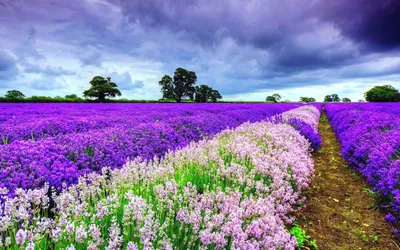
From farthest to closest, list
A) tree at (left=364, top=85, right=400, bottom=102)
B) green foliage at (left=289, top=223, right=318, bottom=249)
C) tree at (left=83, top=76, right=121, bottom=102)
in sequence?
tree at (left=364, top=85, right=400, bottom=102) < tree at (left=83, top=76, right=121, bottom=102) < green foliage at (left=289, top=223, right=318, bottom=249)

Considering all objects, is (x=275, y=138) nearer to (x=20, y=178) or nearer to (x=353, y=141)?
(x=353, y=141)

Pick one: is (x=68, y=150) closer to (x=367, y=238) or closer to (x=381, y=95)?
(x=367, y=238)

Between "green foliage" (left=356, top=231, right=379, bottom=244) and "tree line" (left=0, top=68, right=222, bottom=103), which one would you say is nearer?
"green foliage" (left=356, top=231, right=379, bottom=244)

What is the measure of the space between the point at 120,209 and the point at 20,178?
5.51 ft

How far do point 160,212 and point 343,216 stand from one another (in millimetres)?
3478


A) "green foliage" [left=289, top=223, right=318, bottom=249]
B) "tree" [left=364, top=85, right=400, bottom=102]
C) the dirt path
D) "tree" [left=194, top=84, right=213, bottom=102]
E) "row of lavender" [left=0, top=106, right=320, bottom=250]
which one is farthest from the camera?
"tree" [left=194, top=84, right=213, bottom=102]

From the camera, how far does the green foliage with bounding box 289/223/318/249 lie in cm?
325

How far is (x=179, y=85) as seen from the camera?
56469 millimetres

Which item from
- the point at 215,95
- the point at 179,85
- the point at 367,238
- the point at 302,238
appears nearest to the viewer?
the point at 302,238

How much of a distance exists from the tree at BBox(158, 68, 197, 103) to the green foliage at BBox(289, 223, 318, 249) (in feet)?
173

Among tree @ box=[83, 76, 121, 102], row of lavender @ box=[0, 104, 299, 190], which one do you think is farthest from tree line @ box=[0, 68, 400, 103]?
row of lavender @ box=[0, 104, 299, 190]

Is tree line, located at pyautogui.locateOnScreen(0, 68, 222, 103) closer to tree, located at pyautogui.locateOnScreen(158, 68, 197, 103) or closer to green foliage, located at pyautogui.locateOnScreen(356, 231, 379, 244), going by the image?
tree, located at pyautogui.locateOnScreen(158, 68, 197, 103)

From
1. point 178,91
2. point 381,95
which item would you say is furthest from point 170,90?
point 381,95

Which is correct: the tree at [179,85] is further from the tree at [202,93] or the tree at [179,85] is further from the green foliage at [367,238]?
the green foliage at [367,238]
